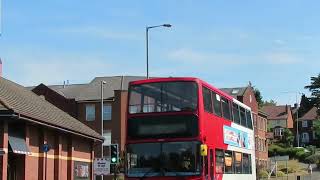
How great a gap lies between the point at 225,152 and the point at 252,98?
7161 centimetres

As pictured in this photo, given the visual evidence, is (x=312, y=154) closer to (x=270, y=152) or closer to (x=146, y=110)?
(x=270, y=152)

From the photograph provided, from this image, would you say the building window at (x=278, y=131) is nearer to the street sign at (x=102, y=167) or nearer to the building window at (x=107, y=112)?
the building window at (x=107, y=112)

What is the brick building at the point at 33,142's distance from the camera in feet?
81.8

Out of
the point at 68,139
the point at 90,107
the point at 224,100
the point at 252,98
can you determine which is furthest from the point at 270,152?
the point at 224,100

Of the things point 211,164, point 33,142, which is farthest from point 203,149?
point 33,142

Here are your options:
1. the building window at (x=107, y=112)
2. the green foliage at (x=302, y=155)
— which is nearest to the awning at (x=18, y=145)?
the building window at (x=107, y=112)

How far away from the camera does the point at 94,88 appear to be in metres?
76.1

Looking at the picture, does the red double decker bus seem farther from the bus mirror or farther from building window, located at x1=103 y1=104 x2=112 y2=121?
building window, located at x1=103 y1=104 x2=112 y2=121

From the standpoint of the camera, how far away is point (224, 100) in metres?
23.6

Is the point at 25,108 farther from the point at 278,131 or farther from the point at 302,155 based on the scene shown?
the point at 278,131

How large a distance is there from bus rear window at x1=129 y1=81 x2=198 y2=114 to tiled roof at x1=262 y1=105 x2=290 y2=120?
393ft

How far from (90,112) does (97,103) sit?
1.46m

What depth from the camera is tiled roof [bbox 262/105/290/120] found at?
13850 cm

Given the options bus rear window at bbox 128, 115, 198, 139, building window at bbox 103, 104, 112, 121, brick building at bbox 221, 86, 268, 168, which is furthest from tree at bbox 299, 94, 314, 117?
bus rear window at bbox 128, 115, 198, 139
